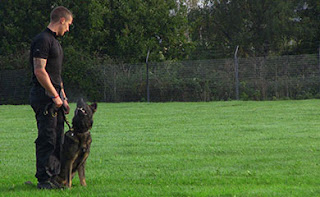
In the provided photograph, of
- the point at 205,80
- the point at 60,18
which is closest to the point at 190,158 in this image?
the point at 60,18

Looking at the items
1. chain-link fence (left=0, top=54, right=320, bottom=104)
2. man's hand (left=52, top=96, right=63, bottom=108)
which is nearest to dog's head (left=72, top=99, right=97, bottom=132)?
man's hand (left=52, top=96, right=63, bottom=108)

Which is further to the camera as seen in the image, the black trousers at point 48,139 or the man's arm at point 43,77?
the black trousers at point 48,139

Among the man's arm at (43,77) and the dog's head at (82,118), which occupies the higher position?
the man's arm at (43,77)

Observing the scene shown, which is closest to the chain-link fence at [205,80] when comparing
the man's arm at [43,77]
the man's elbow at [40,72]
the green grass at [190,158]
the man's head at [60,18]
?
the green grass at [190,158]

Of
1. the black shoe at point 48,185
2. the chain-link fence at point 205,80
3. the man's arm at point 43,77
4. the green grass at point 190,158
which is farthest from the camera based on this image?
the chain-link fence at point 205,80

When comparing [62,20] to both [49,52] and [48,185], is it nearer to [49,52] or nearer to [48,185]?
[49,52]

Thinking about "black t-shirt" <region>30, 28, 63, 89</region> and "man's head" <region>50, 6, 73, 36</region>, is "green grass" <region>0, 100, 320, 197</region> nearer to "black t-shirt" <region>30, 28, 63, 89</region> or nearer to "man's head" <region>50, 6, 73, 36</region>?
"black t-shirt" <region>30, 28, 63, 89</region>

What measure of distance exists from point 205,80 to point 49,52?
20.9 metres

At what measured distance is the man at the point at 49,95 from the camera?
627 centimetres

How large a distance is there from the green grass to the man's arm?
41.4 inches

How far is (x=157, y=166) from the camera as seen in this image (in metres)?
8.18

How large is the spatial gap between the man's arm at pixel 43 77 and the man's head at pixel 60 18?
41cm

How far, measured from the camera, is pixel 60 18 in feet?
20.9

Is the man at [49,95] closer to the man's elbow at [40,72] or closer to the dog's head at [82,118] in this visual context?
the man's elbow at [40,72]
